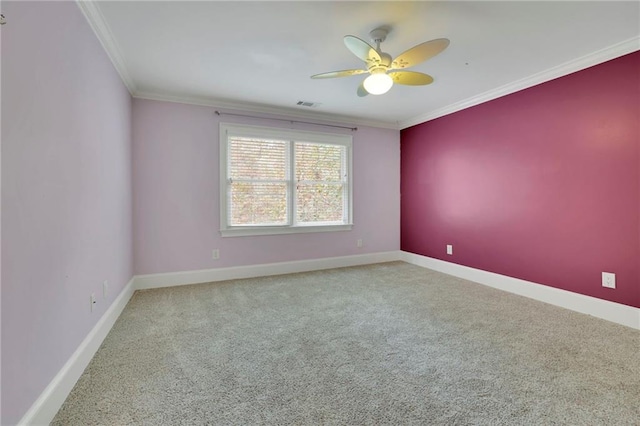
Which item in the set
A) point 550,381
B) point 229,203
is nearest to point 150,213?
point 229,203

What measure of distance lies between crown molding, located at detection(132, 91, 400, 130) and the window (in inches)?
9.4

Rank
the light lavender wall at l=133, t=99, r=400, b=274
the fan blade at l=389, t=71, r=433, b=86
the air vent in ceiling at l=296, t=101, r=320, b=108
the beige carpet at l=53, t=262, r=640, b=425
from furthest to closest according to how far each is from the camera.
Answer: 1. the air vent in ceiling at l=296, t=101, r=320, b=108
2. the light lavender wall at l=133, t=99, r=400, b=274
3. the fan blade at l=389, t=71, r=433, b=86
4. the beige carpet at l=53, t=262, r=640, b=425

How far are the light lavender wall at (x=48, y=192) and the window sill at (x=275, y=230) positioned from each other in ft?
5.56

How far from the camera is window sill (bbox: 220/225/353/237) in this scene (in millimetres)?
4020

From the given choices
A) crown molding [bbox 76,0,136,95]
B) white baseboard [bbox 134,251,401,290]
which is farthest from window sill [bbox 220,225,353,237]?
crown molding [bbox 76,0,136,95]

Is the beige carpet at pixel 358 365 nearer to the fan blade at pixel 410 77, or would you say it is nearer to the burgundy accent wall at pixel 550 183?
the burgundy accent wall at pixel 550 183

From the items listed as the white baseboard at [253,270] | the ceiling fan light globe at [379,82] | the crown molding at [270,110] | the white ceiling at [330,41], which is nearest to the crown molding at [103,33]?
the white ceiling at [330,41]

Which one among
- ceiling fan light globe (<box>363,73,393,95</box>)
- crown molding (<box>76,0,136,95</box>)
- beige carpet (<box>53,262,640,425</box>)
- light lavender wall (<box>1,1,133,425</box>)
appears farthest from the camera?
ceiling fan light globe (<box>363,73,393,95</box>)

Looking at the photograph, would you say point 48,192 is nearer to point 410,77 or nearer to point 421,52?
point 421,52

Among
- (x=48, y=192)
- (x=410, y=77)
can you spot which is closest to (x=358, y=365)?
(x=48, y=192)

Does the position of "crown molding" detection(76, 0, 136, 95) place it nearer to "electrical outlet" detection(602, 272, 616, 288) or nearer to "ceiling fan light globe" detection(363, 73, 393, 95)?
"ceiling fan light globe" detection(363, 73, 393, 95)

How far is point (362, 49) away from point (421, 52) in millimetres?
442

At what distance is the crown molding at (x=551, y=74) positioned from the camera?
8.13 ft

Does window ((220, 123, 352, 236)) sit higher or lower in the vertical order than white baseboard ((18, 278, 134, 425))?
higher
